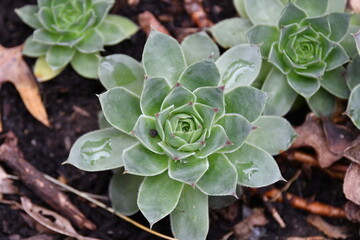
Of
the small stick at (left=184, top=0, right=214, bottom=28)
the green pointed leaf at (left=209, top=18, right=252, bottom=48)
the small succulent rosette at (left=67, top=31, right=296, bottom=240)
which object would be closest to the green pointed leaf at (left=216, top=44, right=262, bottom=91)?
the small succulent rosette at (left=67, top=31, right=296, bottom=240)

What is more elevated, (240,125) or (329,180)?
(240,125)

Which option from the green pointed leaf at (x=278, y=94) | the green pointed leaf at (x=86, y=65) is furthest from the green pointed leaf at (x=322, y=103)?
the green pointed leaf at (x=86, y=65)

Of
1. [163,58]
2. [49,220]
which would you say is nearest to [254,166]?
[163,58]

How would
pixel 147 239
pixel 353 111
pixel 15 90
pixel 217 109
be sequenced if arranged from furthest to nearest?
→ 1. pixel 15 90
2. pixel 147 239
3. pixel 353 111
4. pixel 217 109

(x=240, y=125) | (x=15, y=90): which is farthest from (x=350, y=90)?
(x=15, y=90)

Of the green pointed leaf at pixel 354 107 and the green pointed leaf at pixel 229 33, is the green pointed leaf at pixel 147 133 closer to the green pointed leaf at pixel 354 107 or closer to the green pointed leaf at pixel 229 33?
the green pointed leaf at pixel 229 33

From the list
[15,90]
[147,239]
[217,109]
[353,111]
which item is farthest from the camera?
[15,90]

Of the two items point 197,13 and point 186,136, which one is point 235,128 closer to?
point 186,136

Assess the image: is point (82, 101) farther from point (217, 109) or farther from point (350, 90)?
point (350, 90)
